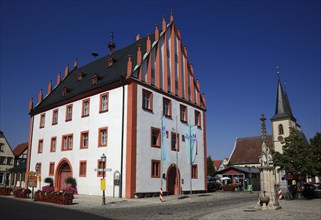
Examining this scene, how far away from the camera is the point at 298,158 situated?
27141mm

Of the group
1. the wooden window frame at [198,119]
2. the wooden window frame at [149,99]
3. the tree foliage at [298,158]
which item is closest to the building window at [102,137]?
the wooden window frame at [149,99]

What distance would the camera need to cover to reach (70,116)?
34500mm

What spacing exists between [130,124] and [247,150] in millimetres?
48489

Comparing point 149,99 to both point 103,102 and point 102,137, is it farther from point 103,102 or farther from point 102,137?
point 102,137

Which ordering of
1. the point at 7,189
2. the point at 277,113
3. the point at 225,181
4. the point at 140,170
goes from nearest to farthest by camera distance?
the point at 140,170 → the point at 7,189 → the point at 225,181 → the point at 277,113

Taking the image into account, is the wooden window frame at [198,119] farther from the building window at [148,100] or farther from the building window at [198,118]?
the building window at [148,100]

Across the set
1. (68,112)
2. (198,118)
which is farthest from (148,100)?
(68,112)

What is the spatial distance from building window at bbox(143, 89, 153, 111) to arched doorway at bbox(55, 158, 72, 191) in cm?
1125

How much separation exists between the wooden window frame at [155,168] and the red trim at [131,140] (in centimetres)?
274

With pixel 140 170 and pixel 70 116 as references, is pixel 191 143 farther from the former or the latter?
pixel 70 116

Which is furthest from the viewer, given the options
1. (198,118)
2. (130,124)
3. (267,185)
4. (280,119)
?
(280,119)

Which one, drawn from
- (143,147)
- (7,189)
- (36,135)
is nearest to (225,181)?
(143,147)

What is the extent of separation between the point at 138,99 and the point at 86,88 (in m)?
8.11

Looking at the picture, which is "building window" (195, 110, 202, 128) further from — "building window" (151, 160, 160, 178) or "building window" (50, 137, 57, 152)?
"building window" (50, 137, 57, 152)
